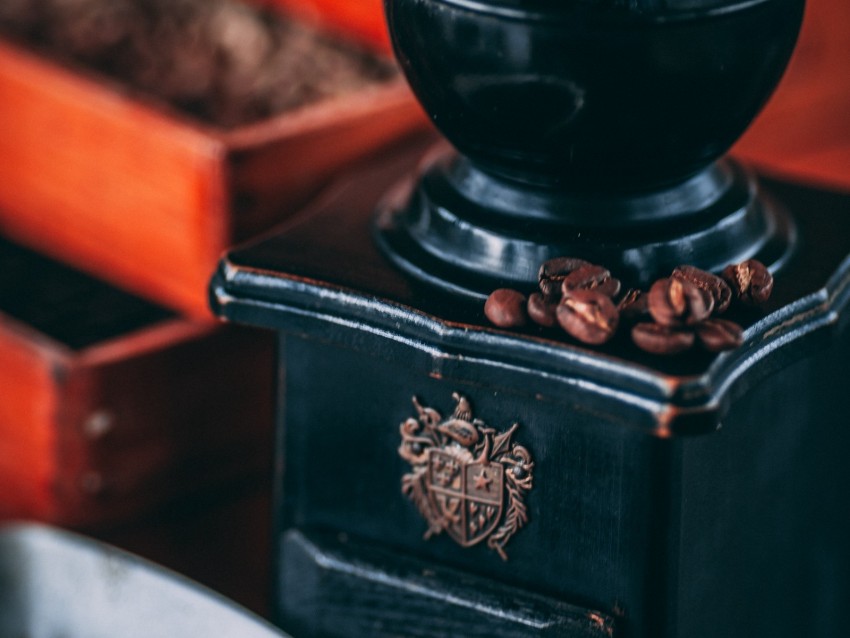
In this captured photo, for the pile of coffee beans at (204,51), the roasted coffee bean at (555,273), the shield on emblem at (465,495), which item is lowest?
the shield on emblem at (465,495)

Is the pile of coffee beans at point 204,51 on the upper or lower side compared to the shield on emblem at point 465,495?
upper

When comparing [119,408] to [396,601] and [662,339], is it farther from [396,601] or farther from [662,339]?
[662,339]

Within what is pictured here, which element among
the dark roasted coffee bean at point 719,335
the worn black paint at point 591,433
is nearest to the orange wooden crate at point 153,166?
the worn black paint at point 591,433

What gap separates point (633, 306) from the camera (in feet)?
3.11

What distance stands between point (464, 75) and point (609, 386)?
277 millimetres

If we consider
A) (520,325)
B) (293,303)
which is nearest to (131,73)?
(293,303)

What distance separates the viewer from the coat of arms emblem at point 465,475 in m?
1.00

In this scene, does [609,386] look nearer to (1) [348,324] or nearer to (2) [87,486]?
(1) [348,324]

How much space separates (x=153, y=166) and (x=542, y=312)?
2.50 ft

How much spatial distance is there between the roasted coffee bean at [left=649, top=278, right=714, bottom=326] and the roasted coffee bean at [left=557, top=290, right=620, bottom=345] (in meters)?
0.03

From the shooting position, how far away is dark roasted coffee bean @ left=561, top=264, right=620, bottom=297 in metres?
0.95

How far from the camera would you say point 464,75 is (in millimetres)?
968

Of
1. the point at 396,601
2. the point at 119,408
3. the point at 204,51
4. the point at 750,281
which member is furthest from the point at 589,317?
the point at 204,51

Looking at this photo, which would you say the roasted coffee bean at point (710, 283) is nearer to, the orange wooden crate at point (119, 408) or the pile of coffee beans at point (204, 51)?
the orange wooden crate at point (119, 408)
